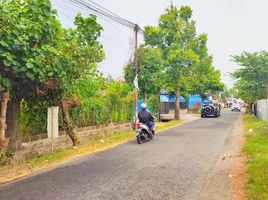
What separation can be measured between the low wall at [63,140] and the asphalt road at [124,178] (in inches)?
76.1

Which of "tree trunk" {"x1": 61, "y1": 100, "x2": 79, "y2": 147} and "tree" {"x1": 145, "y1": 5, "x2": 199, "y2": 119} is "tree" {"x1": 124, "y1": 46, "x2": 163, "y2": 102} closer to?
"tree" {"x1": 145, "y1": 5, "x2": 199, "y2": 119}

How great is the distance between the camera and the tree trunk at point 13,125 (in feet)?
38.1

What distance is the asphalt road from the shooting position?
6719mm

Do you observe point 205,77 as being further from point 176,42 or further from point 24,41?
point 24,41

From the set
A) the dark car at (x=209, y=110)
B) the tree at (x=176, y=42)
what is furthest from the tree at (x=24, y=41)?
the dark car at (x=209, y=110)

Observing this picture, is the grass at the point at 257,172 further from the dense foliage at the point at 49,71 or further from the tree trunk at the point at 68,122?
the tree trunk at the point at 68,122

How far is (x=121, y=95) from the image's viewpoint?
22.5 metres

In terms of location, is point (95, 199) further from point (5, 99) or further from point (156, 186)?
point (5, 99)

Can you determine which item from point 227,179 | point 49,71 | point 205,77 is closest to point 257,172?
point 227,179

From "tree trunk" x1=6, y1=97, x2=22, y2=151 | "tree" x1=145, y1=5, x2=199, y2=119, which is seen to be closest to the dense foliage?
"tree trunk" x1=6, y1=97, x2=22, y2=151

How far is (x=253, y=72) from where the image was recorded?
3328 cm

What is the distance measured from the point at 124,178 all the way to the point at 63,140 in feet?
22.9

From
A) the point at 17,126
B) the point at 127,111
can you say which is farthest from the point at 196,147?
the point at 127,111

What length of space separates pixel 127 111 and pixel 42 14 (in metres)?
14.5
